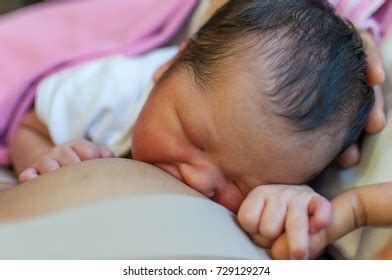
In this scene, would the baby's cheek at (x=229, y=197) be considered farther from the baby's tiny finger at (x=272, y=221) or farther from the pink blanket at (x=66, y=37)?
the pink blanket at (x=66, y=37)

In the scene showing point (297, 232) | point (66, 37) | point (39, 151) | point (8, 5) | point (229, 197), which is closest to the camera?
point (297, 232)

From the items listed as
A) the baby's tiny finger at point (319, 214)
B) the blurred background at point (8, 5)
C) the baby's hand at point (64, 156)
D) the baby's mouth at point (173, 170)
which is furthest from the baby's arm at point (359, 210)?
the blurred background at point (8, 5)

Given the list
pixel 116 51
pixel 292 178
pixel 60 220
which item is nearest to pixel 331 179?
pixel 292 178

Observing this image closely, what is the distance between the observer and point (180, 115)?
2.44ft

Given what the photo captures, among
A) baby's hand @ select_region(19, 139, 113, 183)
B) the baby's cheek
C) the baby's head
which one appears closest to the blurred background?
baby's hand @ select_region(19, 139, 113, 183)

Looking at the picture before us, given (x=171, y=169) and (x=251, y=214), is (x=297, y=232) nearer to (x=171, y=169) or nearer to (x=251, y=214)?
(x=251, y=214)

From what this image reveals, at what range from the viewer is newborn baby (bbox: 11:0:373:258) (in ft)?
2.30

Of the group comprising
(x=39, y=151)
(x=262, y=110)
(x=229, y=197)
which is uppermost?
(x=262, y=110)

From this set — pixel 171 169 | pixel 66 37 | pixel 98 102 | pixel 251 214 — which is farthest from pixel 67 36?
pixel 251 214

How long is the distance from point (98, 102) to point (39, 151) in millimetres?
117

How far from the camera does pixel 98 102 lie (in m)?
0.97

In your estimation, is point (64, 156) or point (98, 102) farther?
point (98, 102)

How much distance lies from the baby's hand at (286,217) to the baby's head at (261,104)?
0.05 metres
